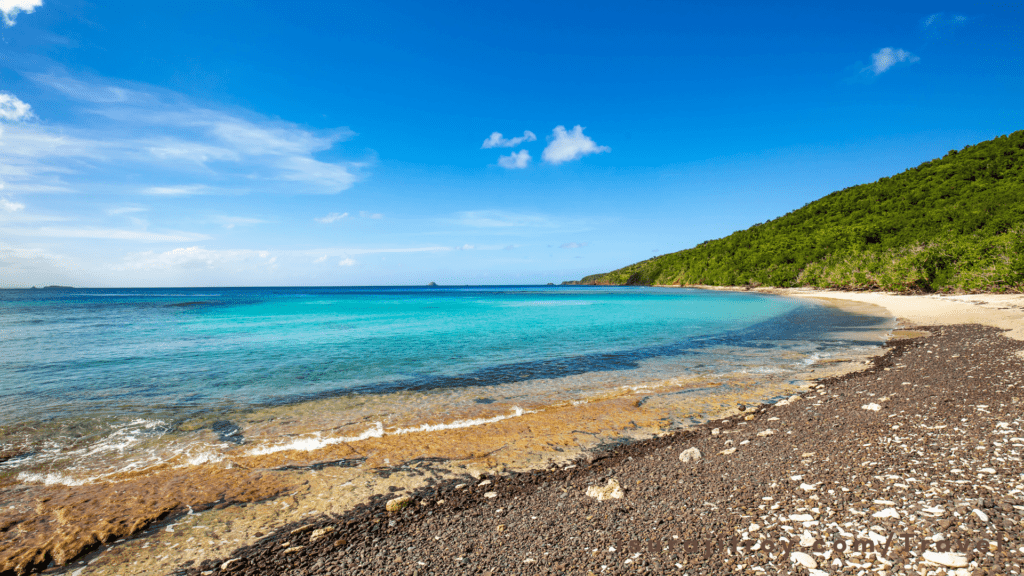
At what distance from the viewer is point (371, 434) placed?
8.88 metres

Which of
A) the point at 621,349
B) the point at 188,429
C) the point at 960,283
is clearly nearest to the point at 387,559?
the point at 188,429

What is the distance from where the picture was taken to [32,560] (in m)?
4.64

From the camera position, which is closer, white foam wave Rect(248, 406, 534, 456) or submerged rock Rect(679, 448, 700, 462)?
submerged rock Rect(679, 448, 700, 462)

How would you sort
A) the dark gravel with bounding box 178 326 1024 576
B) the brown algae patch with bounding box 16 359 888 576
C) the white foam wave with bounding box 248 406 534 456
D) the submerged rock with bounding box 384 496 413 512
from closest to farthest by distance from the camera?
the dark gravel with bounding box 178 326 1024 576
the brown algae patch with bounding box 16 359 888 576
the submerged rock with bounding box 384 496 413 512
the white foam wave with bounding box 248 406 534 456

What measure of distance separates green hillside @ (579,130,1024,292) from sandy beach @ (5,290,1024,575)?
4414 cm

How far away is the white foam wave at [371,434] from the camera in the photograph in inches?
317

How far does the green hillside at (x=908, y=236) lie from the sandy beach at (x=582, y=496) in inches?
1738

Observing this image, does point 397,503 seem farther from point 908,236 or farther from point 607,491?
point 908,236

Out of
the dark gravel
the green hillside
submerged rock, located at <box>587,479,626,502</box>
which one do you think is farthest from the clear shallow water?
the green hillside

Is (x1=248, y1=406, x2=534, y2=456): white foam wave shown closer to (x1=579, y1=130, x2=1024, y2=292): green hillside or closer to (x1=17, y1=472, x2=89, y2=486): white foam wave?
(x1=17, y1=472, x2=89, y2=486): white foam wave

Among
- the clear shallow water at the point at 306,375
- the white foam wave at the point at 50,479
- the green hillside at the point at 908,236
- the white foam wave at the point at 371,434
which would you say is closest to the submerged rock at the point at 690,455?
the white foam wave at the point at 371,434

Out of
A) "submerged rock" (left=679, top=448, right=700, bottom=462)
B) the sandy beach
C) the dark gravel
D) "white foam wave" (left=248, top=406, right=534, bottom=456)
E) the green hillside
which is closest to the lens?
the dark gravel

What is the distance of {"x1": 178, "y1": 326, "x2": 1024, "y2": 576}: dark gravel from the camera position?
12.8ft

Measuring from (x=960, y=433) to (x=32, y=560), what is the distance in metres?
12.4
